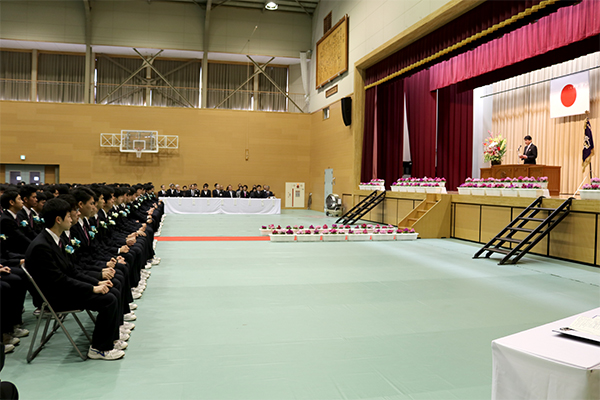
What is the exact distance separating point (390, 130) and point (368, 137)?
42.6 inches

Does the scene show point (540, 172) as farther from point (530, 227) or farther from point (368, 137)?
point (368, 137)

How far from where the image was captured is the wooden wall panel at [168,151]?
23438 millimetres

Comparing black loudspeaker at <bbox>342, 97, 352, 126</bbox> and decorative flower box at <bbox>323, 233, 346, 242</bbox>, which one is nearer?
decorative flower box at <bbox>323, 233, 346, 242</bbox>

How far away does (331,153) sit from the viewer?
76.0 feet

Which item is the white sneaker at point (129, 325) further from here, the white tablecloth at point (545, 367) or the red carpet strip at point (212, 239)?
the red carpet strip at point (212, 239)

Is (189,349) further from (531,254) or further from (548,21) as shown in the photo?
(548,21)

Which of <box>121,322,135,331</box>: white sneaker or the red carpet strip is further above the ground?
the red carpet strip

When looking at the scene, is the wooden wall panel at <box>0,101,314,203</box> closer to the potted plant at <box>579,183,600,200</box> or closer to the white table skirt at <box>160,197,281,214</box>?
the white table skirt at <box>160,197,281,214</box>

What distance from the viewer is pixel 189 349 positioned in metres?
4.10

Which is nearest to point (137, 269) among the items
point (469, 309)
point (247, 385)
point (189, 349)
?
point (189, 349)

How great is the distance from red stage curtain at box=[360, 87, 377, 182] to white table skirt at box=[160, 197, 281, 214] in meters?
5.04

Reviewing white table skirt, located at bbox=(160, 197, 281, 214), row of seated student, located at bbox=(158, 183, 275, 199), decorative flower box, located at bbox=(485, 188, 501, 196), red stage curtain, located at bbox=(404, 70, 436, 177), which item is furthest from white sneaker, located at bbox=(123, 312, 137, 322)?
row of seated student, located at bbox=(158, 183, 275, 199)

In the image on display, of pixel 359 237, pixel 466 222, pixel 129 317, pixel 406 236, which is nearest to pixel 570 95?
pixel 466 222

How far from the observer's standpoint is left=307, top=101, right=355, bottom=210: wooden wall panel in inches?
832
